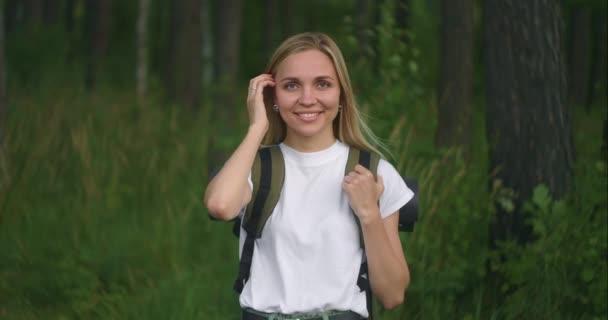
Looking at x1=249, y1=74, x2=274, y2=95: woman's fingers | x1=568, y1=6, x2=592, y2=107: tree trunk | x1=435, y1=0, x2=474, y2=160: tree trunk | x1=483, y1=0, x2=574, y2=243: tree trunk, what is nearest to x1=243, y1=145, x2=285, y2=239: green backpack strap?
x1=249, y1=74, x2=274, y2=95: woman's fingers

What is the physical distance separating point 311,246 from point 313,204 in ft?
0.45

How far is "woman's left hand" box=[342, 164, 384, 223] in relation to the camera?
243 cm

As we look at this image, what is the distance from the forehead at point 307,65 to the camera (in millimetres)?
2553

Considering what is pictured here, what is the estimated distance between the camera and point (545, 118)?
179 inches

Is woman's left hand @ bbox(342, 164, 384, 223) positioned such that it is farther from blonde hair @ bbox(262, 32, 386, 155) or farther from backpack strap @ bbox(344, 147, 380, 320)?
blonde hair @ bbox(262, 32, 386, 155)

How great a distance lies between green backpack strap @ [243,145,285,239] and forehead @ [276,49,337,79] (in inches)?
11.1

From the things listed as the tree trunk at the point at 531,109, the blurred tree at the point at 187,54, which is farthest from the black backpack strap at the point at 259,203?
the blurred tree at the point at 187,54

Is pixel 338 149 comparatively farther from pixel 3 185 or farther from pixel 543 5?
pixel 3 185

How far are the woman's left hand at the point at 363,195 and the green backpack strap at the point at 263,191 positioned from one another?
23 centimetres

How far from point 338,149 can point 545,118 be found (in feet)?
7.57

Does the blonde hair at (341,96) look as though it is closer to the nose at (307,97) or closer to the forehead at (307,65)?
the forehead at (307,65)

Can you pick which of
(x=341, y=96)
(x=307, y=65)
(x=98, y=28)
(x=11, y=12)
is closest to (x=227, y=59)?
(x=98, y=28)

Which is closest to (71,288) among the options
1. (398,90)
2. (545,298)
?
(398,90)

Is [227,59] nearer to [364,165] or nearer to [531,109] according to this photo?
[531,109]
